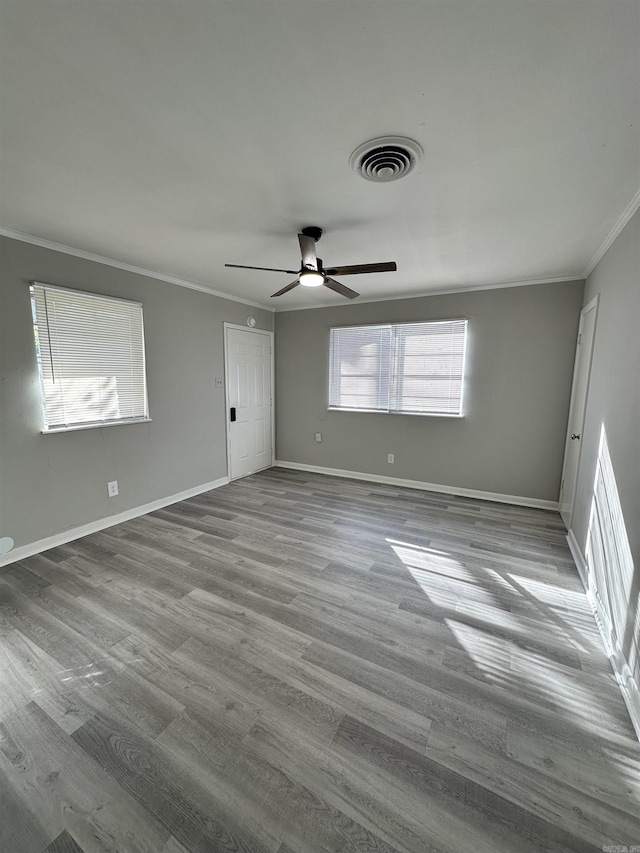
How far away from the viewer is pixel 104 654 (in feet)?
6.02

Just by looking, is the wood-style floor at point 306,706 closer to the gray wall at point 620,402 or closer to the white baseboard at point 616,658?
the white baseboard at point 616,658

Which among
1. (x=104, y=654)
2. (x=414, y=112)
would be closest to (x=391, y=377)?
(x=414, y=112)

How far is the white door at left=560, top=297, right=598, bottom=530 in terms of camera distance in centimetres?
309

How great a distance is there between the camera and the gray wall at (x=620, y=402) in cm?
171

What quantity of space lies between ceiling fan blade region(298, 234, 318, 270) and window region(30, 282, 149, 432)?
6.53 ft

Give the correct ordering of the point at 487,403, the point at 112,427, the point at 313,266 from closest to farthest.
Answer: the point at 313,266
the point at 112,427
the point at 487,403

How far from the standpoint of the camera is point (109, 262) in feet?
10.5

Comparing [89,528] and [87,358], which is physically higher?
[87,358]

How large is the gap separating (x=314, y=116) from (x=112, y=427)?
3.06 metres

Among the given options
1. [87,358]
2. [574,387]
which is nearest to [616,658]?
[574,387]

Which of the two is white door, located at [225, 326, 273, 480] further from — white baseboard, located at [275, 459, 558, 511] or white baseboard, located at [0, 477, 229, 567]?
white baseboard, located at [0, 477, 229, 567]

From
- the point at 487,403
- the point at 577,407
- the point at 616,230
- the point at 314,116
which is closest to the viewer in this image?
the point at 314,116

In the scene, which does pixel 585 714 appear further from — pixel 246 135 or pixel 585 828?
pixel 246 135

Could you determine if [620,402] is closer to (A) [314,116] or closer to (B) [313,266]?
(B) [313,266]
